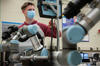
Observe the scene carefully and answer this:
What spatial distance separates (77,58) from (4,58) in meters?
1.04

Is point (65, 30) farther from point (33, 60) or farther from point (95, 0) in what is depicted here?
point (33, 60)

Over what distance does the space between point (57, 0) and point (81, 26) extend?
0.37 meters

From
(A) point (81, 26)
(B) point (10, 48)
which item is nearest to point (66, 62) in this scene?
(A) point (81, 26)

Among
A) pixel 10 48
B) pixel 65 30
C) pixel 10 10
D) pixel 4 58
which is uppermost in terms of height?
pixel 10 10

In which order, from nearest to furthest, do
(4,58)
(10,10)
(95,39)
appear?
(4,58)
(10,10)
(95,39)

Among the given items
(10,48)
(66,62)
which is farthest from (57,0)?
(10,48)

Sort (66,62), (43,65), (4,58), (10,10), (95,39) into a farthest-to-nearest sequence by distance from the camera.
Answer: (95,39) < (10,10) < (4,58) < (43,65) < (66,62)

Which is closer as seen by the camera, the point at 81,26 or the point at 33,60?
the point at 81,26

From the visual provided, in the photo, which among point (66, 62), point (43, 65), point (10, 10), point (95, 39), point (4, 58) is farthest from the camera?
point (95, 39)

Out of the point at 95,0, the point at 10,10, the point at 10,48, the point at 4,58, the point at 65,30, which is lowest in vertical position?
the point at 4,58

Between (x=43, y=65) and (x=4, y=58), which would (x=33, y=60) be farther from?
(x=4, y=58)

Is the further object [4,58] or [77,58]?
[4,58]

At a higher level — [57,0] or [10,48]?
[57,0]

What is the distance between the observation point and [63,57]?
0.53 metres
